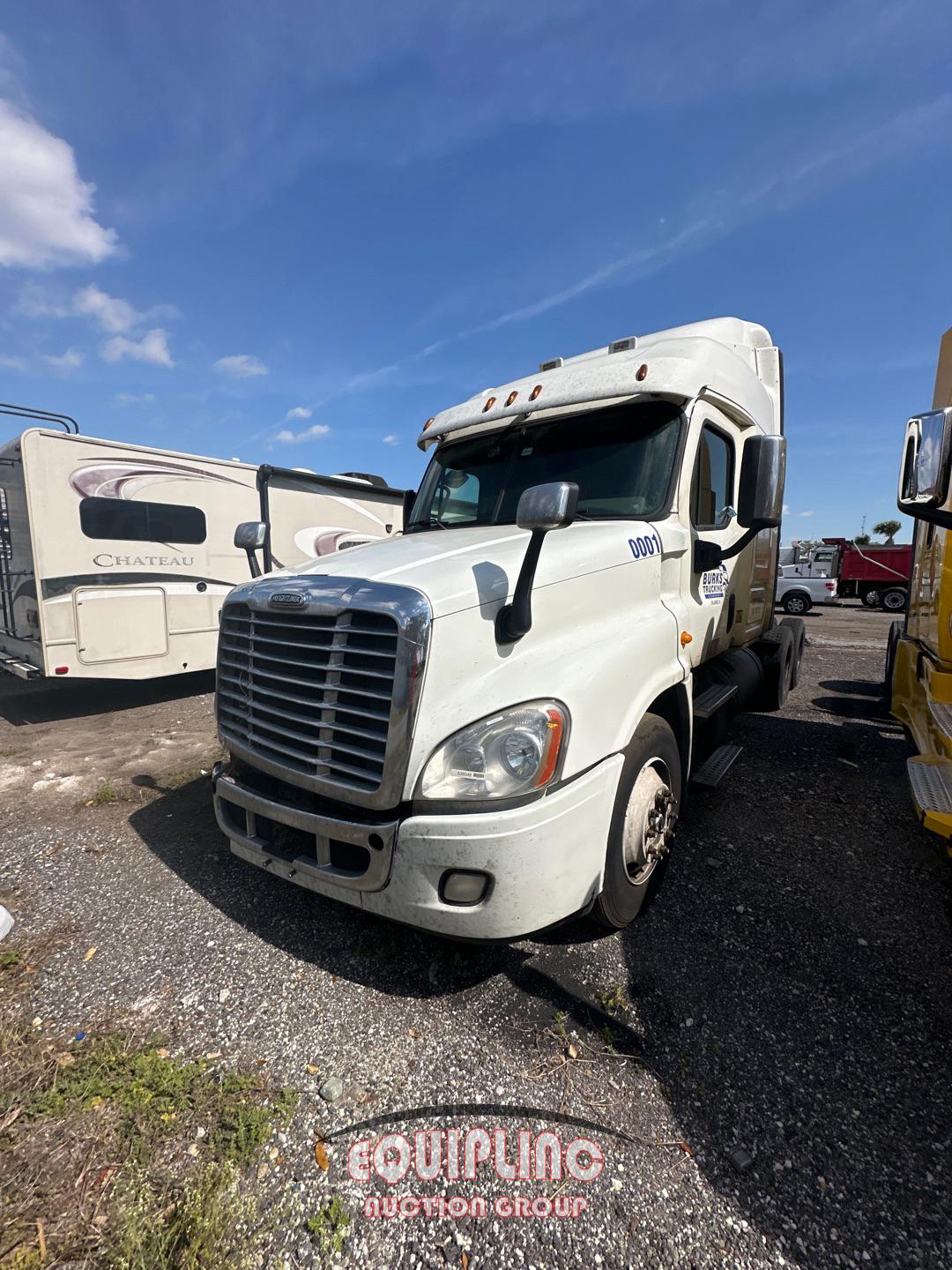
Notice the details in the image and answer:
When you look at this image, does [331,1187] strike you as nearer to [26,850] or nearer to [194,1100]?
[194,1100]

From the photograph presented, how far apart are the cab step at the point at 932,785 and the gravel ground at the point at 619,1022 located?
806 mm

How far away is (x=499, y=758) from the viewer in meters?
2.18

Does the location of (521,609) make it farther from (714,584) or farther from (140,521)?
(140,521)

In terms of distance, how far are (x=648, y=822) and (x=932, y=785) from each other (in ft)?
4.67

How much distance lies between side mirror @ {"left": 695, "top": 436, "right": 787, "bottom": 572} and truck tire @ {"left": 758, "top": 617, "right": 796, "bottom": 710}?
102 inches

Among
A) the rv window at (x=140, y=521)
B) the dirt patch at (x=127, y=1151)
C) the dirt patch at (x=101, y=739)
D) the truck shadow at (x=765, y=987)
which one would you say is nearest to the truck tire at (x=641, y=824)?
the truck shadow at (x=765, y=987)

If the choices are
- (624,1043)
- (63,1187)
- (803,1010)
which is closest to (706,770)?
(803,1010)

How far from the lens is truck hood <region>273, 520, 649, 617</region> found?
2369 mm

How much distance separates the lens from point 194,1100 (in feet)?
6.69

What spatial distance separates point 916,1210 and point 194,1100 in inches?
93.4

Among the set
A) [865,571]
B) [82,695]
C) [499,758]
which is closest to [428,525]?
[499,758]

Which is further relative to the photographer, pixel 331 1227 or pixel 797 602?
pixel 797 602

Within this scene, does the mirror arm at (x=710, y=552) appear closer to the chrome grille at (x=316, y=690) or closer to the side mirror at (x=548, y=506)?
the side mirror at (x=548, y=506)

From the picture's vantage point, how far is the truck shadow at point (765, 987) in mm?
1796
